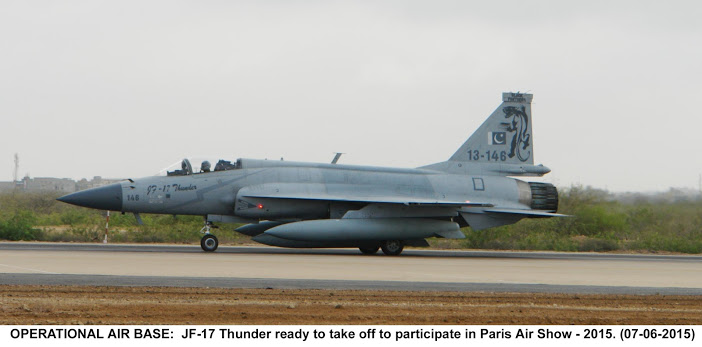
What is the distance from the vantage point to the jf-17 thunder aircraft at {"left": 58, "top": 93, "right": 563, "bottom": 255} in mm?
23391

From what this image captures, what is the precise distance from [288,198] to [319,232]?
171 centimetres

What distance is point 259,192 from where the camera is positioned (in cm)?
2402

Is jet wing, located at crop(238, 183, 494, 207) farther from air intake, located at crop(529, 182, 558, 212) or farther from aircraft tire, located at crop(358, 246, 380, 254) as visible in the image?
air intake, located at crop(529, 182, 558, 212)

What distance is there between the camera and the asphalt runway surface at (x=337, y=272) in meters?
14.0

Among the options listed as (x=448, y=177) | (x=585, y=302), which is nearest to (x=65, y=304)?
(x=585, y=302)

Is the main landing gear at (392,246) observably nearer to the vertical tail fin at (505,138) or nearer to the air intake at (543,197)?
the vertical tail fin at (505,138)

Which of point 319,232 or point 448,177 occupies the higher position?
point 448,177

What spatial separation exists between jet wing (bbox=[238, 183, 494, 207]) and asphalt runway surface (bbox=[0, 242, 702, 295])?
1.97 metres

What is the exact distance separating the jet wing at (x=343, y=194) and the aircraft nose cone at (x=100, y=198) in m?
3.19

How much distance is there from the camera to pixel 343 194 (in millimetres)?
24766

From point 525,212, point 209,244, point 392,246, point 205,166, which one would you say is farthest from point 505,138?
point 209,244

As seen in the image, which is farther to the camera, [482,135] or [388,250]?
[482,135]

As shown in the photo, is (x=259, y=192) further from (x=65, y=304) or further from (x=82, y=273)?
(x=65, y=304)

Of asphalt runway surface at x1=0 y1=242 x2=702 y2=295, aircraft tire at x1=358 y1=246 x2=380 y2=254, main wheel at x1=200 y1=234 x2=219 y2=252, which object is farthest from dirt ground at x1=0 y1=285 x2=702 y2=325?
aircraft tire at x1=358 y1=246 x2=380 y2=254
